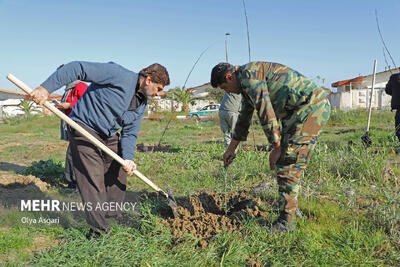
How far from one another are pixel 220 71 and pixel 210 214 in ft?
4.43

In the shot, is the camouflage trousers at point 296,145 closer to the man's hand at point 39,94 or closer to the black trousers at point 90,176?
the black trousers at point 90,176

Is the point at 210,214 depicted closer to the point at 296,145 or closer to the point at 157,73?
the point at 296,145

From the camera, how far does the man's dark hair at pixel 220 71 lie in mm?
2562

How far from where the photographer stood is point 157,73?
2.68 meters

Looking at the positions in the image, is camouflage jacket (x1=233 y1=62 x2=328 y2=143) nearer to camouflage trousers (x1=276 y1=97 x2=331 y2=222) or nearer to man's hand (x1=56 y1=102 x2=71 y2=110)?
camouflage trousers (x1=276 y1=97 x2=331 y2=222)

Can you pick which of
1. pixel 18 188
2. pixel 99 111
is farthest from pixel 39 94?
pixel 18 188

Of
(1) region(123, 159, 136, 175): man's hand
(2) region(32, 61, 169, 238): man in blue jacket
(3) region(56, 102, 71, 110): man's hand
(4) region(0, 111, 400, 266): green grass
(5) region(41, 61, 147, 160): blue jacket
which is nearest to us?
(4) region(0, 111, 400, 266): green grass

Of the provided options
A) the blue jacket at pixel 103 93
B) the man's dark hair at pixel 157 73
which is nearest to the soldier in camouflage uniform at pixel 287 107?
the man's dark hair at pixel 157 73

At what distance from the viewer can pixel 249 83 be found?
248 centimetres

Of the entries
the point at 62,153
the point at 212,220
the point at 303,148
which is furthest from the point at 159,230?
the point at 62,153

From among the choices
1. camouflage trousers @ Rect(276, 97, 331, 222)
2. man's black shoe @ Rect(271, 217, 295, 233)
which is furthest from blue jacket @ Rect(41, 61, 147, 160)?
man's black shoe @ Rect(271, 217, 295, 233)

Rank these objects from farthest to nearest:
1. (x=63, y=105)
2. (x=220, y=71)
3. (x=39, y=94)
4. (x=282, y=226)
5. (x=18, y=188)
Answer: (x=18, y=188), (x=63, y=105), (x=282, y=226), (x=220, y=71), (x=39, y=94)

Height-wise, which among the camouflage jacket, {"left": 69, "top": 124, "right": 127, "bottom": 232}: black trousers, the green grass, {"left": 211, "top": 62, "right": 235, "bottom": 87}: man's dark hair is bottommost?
the green grass

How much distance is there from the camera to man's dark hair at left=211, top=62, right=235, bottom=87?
2.56 metres
